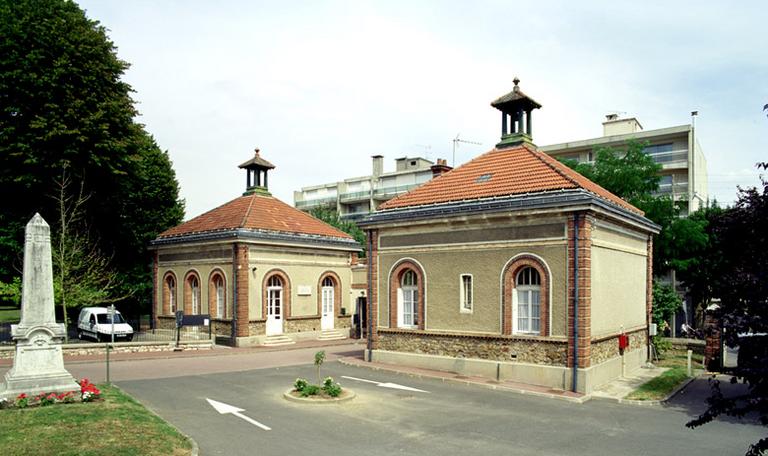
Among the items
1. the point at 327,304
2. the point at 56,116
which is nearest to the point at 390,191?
the point at 327,304

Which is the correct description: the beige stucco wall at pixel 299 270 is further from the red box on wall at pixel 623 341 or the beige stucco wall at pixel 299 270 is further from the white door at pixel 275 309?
the red box on wall at pixel 623 341

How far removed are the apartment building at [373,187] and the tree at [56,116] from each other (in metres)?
39.4

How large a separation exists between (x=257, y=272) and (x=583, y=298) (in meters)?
15.4

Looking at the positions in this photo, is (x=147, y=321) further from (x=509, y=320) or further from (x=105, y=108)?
(x=509, y=320)

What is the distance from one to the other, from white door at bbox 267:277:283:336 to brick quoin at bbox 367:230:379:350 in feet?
26.1

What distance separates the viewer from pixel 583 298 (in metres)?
15.7

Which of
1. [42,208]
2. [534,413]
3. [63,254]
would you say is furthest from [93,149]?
[534,413]

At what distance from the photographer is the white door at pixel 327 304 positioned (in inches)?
1176

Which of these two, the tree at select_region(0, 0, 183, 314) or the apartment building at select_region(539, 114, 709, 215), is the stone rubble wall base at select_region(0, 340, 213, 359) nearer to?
the tree at select_region(0, 0, 183, 314)

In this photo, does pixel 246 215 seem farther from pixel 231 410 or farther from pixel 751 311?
pixel 751 311

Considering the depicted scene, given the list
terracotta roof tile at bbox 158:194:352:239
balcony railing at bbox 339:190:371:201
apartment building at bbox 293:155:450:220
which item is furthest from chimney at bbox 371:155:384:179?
terracotta roof tile at bbox 158:194:352:239

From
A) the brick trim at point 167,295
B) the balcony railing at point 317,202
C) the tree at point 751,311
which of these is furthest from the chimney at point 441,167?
the balcony railing at point 317,202

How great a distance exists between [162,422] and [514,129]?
15.3 m

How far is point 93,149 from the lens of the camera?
26297mm
